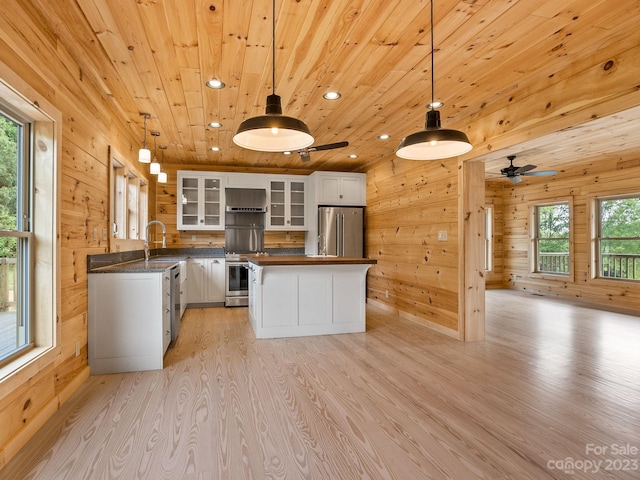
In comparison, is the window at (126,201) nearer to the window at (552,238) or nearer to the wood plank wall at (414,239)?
the wood plank wall at (414,239)

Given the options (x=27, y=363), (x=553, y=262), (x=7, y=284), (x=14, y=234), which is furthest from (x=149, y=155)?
(x=553, y=262)

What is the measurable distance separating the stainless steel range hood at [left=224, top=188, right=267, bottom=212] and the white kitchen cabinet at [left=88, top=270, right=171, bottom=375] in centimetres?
335

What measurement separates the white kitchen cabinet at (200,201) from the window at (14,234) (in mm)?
4042

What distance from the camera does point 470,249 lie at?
4160mm

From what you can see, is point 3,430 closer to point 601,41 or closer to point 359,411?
point 359,411

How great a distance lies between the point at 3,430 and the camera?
6.07 feet

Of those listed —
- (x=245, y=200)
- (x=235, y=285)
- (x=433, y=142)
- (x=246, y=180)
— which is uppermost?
(x=246, y=180)

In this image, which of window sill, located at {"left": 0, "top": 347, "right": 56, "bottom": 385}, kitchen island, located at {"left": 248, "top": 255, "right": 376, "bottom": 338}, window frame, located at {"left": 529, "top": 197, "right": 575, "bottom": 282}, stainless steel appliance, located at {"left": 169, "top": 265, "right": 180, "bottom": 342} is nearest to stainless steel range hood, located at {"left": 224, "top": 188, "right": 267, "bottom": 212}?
kitchen island, located at {"left": 248, "top": 255, "right": 376, "bottom": 338}

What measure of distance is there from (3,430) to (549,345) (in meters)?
4.73

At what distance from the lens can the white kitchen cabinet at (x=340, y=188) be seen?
258 inches

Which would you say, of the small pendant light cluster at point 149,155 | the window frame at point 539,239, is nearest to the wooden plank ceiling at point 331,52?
the small pendant light cluster at point 149,155

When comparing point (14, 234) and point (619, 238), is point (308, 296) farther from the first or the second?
point (619, 238)

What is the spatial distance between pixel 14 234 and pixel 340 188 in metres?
5.14

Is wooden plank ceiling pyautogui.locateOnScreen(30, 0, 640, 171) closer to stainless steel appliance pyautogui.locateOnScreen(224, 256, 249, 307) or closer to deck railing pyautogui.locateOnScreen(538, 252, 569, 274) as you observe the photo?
stainless steel appliance pyautogui.locateOnScreen(224, 256, 249, 307)
